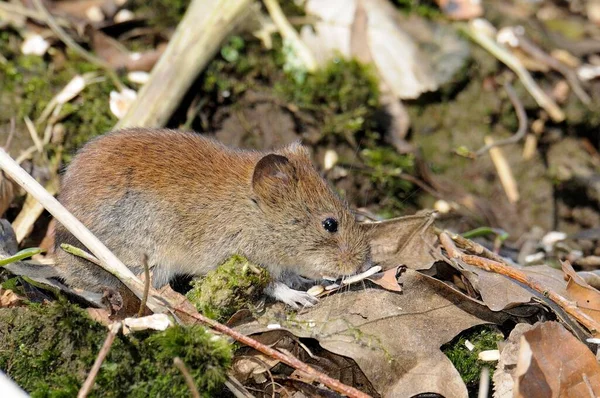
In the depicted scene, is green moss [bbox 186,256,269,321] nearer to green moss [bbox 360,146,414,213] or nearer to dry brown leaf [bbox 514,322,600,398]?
dry brown leaf [bbox 514,322,600,398]

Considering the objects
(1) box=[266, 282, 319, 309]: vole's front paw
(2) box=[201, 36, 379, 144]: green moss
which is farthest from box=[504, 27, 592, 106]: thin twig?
(1) box=[266, 282, 319, 309]: vole's front paw

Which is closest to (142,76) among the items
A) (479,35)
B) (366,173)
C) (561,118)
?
(366,173)

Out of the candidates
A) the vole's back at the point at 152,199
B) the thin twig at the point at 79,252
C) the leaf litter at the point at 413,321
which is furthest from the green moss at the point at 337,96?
the thin twig at the point at 79,252

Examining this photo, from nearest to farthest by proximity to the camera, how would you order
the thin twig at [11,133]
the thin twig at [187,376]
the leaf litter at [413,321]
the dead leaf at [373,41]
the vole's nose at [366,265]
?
the thin twig at [187,376] → the leaf litter at [413,321] → the vole's nose at [366,265] → the thin twig at [11,133] → the dead leaf at [373,41]

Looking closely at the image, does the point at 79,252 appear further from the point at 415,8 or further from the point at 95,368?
the point at 415,8

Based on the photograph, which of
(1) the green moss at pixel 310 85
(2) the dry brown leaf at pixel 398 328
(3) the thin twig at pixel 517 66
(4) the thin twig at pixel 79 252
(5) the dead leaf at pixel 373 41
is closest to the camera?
(2) the dry brown leaf at pixel 398 328

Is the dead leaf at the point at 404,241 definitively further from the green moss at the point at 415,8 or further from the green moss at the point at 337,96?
the green moss at the point at 415,8

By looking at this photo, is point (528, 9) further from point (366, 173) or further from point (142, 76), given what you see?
point (142, 76)
